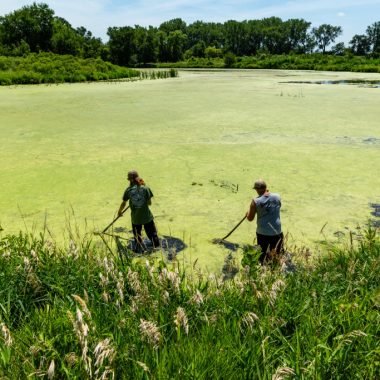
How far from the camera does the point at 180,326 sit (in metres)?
2.45


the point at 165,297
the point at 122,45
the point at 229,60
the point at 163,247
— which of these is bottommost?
the point at 163,247

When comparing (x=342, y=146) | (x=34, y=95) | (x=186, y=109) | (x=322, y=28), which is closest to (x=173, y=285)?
(x=342, y=146)

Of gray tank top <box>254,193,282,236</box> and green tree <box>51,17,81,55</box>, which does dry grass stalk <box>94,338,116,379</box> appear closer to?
gray tank top <box>254,193,282,236</box>

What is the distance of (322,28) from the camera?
128m

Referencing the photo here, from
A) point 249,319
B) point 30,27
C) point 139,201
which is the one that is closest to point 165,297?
point 249,319

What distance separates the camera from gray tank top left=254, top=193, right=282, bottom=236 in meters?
4.36

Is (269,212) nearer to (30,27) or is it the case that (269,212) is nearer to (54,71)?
(54,71)

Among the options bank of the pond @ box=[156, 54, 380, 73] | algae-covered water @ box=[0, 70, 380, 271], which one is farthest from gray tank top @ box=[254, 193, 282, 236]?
bank of the pond @ box=[156, 54, 380, 73]

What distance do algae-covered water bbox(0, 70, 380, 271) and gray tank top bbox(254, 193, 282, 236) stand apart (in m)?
0.70

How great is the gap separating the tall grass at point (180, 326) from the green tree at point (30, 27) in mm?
65568

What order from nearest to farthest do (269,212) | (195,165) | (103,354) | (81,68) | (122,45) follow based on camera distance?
(103,354), (269,212), (195,165), (81,68), (122,45)

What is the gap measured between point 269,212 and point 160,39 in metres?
85.8

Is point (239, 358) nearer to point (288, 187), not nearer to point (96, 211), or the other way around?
point (96, 211)

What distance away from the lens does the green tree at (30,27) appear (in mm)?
61250
